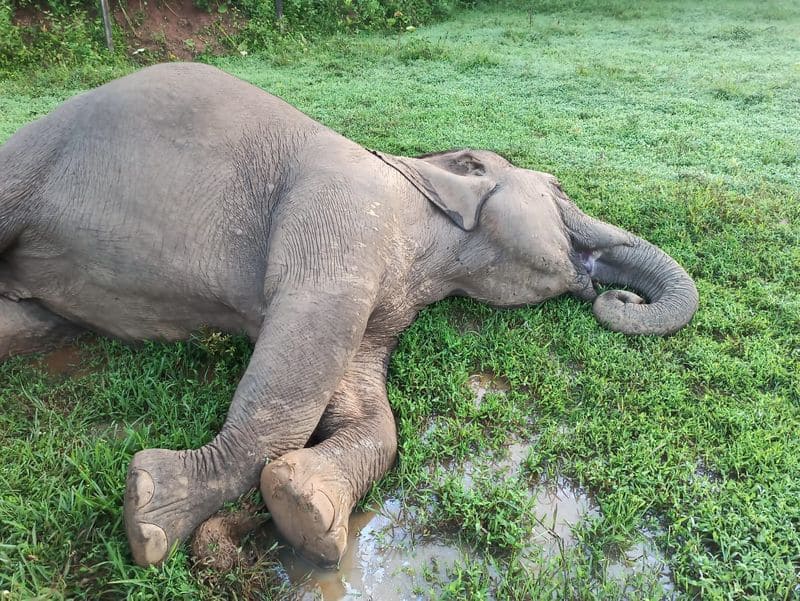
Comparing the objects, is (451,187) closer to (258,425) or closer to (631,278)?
(631,278)

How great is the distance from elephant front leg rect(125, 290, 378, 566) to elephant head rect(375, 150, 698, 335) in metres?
0.81

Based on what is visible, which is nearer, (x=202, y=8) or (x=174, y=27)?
(x=174, y=27)

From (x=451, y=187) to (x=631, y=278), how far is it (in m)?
1.07

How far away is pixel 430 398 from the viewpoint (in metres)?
2.62

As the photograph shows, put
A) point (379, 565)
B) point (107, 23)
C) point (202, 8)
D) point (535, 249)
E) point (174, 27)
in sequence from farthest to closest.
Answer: point (202, 8), point (174, 27), point (107, 23), point (535, 249), point (379, 565)

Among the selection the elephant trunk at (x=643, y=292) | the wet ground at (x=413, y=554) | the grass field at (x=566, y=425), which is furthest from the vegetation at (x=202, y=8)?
the wet ground at (x=413, y=554)

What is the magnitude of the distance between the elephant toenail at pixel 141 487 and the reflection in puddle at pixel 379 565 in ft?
1.46

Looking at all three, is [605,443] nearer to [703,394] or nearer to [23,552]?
[703,394]

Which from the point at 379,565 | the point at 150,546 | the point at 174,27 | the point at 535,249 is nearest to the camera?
the point at 150,546

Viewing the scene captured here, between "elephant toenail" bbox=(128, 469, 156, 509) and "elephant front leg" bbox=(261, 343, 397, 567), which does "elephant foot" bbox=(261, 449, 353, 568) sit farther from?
"elephant toenail" bbox=(128, 469, 156, 509)

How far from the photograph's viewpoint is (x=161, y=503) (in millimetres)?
1817

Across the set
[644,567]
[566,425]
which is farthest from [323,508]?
[566,425]

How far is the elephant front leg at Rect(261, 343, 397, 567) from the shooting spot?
182 cm

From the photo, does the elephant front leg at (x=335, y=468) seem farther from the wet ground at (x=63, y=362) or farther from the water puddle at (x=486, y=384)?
the wet ground at (x=63, y=362)
